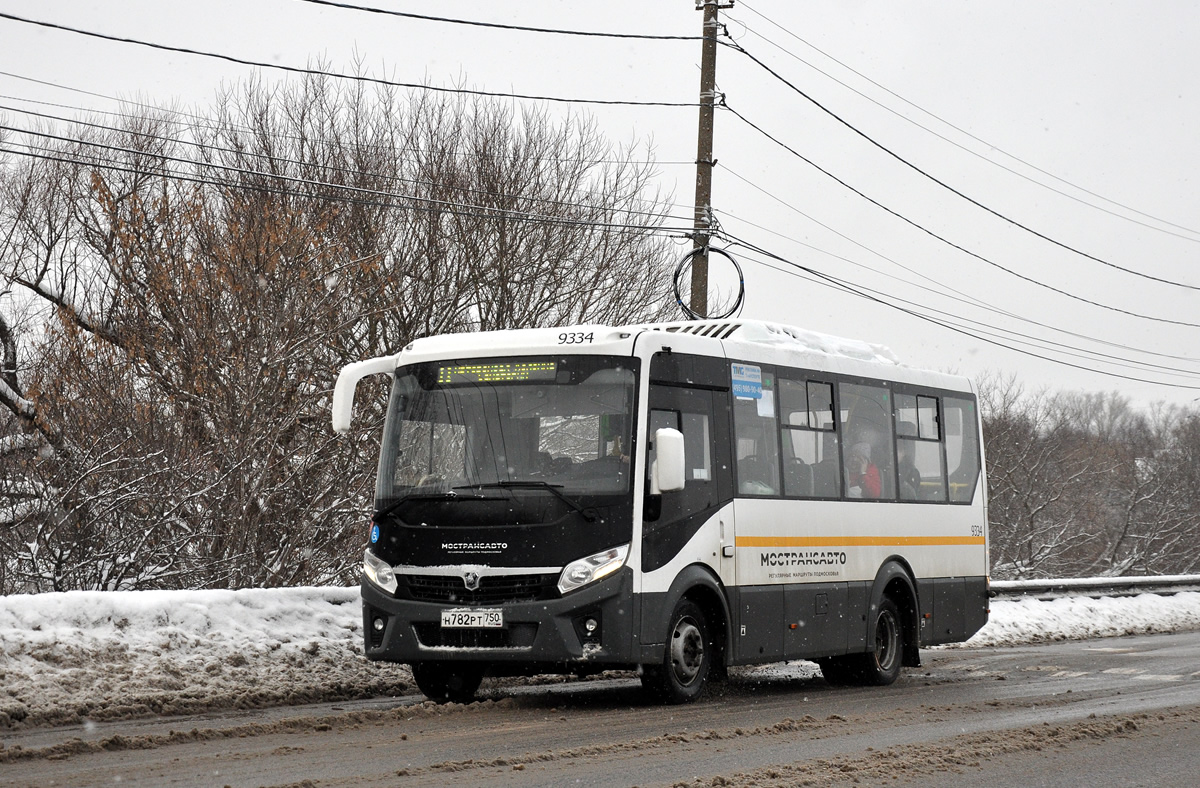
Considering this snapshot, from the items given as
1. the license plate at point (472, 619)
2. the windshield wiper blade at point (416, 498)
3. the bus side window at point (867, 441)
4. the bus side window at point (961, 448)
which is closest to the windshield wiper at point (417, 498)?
the windshield wiper blade at point (416, 498)

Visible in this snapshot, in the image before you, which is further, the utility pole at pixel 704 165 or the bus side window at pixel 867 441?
the utility pole at pixel 704 165

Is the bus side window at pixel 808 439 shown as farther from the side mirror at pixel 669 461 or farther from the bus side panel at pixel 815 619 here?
the side mirror at pixel 669 461

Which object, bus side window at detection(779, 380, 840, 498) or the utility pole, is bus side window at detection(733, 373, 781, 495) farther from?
the utility pole

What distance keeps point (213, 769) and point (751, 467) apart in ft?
18.9

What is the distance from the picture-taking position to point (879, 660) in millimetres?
13641

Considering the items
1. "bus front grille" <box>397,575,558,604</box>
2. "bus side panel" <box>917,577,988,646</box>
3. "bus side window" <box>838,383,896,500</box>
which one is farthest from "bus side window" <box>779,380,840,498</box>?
"bus front grille" <box>397,575,558,604</box>

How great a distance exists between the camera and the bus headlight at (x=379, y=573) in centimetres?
1058

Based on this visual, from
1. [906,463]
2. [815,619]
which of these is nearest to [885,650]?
[815,619]

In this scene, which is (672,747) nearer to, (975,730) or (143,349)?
(975,730)

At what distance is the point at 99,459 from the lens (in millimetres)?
14445

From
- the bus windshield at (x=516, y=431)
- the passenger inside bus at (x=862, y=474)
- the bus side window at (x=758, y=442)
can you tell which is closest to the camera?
the bus windshield at (x=516, y=431)

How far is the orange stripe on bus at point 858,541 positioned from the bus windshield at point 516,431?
5.66 feet

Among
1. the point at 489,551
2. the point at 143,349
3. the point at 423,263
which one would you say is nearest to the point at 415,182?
the point at 423,263

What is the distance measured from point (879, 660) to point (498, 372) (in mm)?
5201
